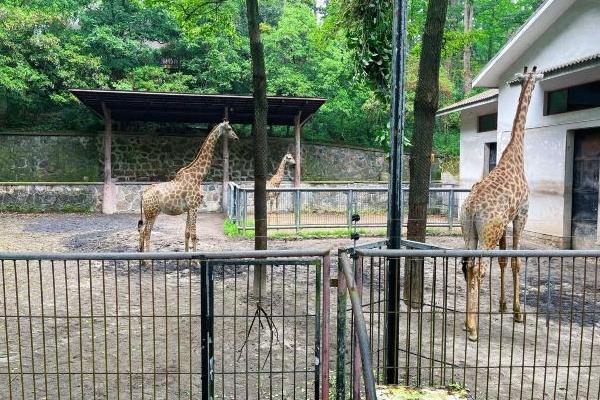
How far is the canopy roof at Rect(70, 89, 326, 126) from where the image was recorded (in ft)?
50.2

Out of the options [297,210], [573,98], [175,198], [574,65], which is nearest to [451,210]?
[573,98]

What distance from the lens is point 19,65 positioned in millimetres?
18297

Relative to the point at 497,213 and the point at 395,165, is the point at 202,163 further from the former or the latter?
the point at 395,165

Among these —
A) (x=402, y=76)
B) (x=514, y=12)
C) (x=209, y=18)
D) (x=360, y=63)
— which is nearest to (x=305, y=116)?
(x=209, y=18)

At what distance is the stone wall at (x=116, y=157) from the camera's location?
19.2 m

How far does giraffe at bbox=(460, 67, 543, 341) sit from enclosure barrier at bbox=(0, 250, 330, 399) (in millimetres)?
1804

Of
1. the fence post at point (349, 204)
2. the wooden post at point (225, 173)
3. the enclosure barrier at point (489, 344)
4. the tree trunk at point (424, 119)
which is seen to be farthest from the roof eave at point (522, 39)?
the wooden post at point (225, 173)

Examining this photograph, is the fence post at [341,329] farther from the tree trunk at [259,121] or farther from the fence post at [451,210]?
the fence post at [451,210]

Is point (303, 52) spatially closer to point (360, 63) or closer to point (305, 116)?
point (305, 116)

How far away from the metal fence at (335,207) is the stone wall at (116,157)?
21.4ft

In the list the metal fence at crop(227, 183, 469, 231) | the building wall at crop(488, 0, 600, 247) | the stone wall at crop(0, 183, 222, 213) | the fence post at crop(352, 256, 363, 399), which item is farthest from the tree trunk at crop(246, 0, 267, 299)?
the stone wall at crop(0, 183, 222, 213)

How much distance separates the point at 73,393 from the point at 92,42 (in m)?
19.5

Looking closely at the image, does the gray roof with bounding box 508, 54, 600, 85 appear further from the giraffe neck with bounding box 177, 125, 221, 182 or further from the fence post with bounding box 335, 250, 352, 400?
the fence post with bounding box 335, 250, 352, 400

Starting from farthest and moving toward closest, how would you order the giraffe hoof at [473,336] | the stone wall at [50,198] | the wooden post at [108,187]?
1. the wooden post at [108,187]
2. the stone wall at [50,198]
3. the giraffe hoof at [473,336]
